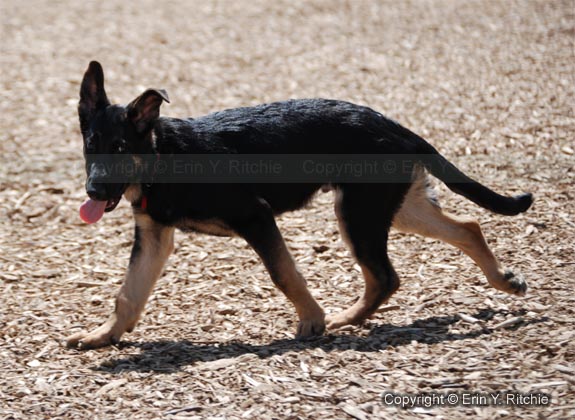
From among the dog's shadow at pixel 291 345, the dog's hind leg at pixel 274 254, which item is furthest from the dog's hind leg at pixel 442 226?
the dog's hind leg at pixel 274 254

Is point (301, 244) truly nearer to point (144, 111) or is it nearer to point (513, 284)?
point (513, 284)

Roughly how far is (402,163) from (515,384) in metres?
1.82

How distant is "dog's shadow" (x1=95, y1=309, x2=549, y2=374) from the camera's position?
5.56 meters

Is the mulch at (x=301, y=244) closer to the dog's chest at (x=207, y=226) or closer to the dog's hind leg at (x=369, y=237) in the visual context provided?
the dog's hind leg at (x=369, y=237)

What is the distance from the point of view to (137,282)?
19.9 feet

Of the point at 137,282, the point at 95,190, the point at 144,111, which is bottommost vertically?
the point at 137,282

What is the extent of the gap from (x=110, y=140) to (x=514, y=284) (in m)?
2.80

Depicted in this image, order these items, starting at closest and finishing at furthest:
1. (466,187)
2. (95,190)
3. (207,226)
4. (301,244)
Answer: (95,190)
(207,226)
(466,187)
(301,244)

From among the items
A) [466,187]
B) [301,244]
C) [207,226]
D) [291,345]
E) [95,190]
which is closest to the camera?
[95,190]

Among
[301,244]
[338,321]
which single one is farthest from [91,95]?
[301,244]

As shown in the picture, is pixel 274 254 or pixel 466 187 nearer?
pixel 274 254

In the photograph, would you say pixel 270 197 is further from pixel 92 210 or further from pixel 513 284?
pixel 513 284

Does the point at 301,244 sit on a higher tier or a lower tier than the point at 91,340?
higher

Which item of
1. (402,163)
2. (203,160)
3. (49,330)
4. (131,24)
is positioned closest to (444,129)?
(402,163)
